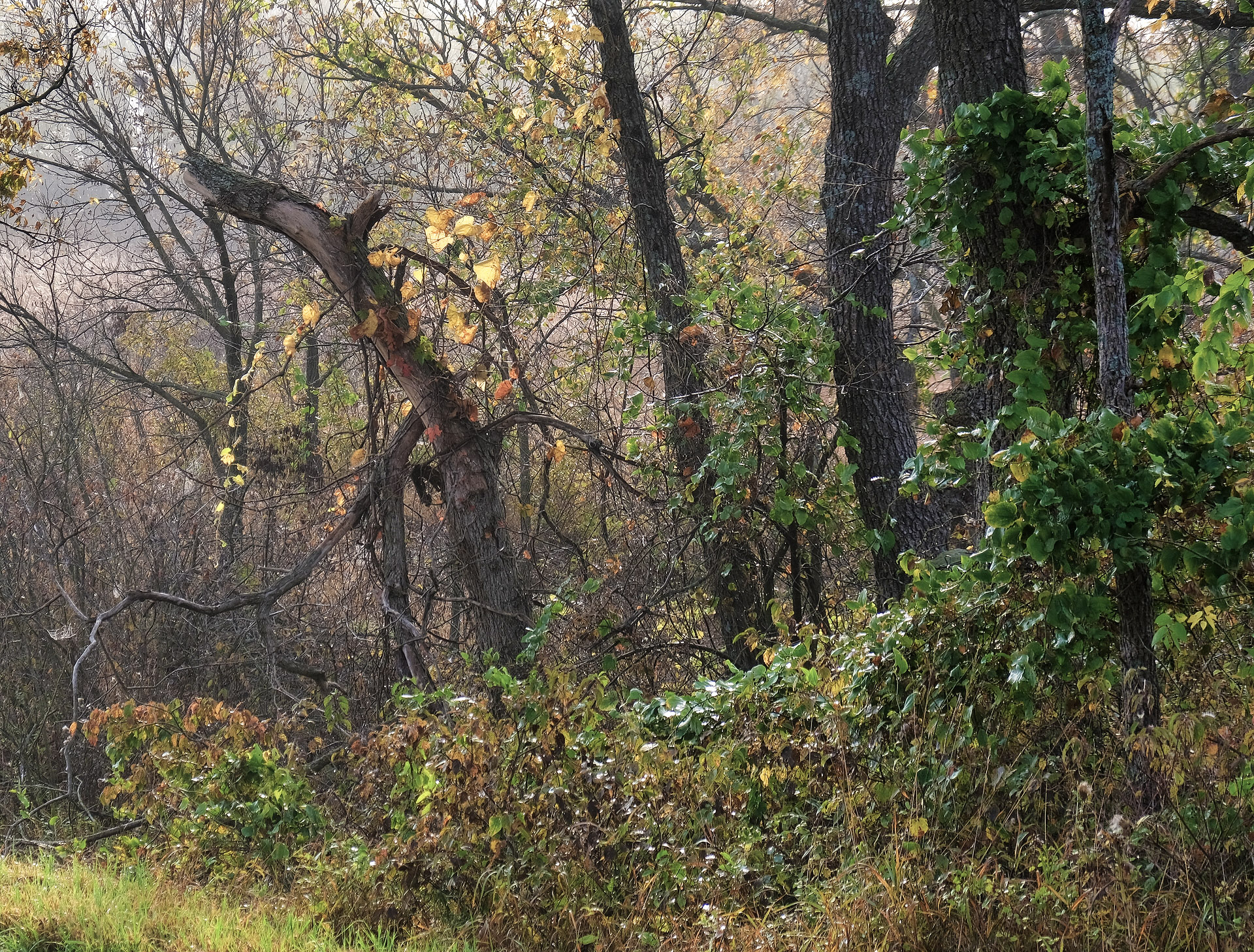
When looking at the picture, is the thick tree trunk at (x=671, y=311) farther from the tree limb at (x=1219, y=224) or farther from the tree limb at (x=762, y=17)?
the tree limb at (x=762, y=17)

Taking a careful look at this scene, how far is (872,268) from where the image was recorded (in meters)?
7.34

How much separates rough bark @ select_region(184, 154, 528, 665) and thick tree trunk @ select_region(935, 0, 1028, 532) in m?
3.57

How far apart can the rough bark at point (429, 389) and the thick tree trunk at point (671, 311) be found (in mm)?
1468

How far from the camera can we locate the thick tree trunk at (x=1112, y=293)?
362cm

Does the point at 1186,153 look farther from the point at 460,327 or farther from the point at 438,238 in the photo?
the point at 460,327

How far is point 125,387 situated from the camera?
15008 millimetres

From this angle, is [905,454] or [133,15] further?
[133,15]

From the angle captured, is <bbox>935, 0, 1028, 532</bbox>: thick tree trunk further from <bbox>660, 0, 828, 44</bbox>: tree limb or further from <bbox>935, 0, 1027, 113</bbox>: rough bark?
<bbox>660, 0, 828, 44</bbox>: tree limb

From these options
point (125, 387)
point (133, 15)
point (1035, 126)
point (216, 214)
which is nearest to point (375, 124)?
point (216, 214)

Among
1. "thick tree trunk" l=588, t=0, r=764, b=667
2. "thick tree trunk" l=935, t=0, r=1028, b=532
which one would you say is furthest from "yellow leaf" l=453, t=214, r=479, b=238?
"thick tree trunk" l=935, t=0, r=1028, b=532

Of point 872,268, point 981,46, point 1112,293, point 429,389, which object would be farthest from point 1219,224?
point 429,389

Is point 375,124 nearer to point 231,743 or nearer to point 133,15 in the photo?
point 133,15

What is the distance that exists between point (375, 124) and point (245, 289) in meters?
6.05

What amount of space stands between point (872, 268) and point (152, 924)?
5.81m
